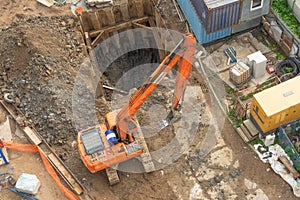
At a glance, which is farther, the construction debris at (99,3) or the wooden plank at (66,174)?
the construction debris at (99,3)

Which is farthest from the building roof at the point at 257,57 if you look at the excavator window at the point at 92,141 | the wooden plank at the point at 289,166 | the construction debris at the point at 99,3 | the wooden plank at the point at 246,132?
the construction debris at the point at 99,3


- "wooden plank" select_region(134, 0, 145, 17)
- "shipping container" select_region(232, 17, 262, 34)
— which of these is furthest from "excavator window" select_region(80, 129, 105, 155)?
"shipping container" select_region(232, 17, 262, 34)

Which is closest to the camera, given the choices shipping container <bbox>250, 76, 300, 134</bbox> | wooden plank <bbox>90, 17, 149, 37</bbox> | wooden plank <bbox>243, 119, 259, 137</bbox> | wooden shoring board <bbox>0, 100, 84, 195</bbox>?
shipping container <bbox>250, 76, 300, 134</bbox>

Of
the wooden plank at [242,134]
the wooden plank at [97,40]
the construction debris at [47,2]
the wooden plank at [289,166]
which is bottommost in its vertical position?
the wooden plank at [289,166]

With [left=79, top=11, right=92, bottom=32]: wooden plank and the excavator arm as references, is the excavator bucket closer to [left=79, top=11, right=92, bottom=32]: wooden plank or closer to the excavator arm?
the excavator arm

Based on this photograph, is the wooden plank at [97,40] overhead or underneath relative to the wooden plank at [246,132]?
overhead

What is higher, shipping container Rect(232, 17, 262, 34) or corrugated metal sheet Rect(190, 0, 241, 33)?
corrugated metal sheet Rect(190, 0, 241, 33)

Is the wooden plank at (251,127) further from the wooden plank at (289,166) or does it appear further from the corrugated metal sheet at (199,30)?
the corrugated metal sheet at (199,30)

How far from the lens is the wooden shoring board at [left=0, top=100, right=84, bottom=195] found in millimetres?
27186

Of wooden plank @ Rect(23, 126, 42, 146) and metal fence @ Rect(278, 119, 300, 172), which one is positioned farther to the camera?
wooden plank @ Rect(23, 126, 42, 146)

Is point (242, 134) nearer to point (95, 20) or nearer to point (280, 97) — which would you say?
point (280, 97)

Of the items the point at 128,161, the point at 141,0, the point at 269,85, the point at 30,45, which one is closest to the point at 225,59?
the point at 269,85

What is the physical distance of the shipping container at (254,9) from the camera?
101ft

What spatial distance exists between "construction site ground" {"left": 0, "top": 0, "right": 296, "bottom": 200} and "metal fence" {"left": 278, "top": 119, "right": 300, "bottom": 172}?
5.30 ft
